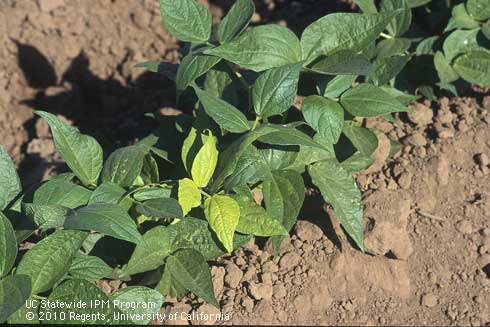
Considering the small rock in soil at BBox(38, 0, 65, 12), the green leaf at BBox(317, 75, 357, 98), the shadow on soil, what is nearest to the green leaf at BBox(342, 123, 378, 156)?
the green leaf at BBox(317, 75, 357, 98)

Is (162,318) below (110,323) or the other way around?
below

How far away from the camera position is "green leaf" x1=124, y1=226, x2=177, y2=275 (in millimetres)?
2402

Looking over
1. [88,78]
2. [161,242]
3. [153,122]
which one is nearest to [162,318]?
[161,242]

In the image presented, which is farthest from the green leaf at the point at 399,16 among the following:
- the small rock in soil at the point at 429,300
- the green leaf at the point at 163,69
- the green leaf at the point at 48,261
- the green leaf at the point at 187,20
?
the green leaf at the point at 48,261

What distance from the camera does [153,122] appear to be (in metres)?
3.68

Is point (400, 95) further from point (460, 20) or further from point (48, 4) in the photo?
point (48, 4)

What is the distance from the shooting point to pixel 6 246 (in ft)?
7.26

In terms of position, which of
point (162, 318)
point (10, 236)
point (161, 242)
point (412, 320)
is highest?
point (10, 236)

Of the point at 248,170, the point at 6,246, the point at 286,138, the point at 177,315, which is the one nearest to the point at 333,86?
the point at 286,138

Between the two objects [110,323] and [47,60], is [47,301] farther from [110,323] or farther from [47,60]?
[47,60]

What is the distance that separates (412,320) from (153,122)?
64.0 inches

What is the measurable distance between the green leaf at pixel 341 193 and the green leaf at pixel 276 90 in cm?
28

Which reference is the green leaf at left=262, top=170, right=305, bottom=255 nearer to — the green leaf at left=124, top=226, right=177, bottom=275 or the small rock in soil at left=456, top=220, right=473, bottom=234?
the green leaf at left=124, top=226, right=177, bottom=275

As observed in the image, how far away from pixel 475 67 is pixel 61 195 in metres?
1.65
